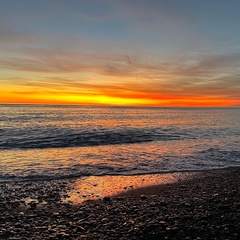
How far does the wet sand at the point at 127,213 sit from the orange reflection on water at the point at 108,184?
466mm

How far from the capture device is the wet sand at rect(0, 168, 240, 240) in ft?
21.7

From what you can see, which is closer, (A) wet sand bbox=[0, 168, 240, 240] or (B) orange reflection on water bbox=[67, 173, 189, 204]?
(A) wet sand bbox=[0, 168, 240, 240]

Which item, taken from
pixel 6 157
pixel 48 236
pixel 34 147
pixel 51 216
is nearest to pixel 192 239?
pixel 48 236

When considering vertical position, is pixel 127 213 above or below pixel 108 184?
above

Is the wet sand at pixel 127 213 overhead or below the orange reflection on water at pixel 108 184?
overhead

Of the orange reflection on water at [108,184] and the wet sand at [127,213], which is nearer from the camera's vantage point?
Result: the wet sand at [127,213]

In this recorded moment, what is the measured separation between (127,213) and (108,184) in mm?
4271

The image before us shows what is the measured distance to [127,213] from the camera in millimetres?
8195

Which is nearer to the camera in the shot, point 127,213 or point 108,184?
point 127,213

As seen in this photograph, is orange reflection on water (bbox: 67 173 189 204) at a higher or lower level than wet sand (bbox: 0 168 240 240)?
lower

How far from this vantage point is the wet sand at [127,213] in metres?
6.61

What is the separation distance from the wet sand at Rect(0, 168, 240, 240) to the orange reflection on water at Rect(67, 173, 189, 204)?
466mm

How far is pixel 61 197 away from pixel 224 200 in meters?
6.39

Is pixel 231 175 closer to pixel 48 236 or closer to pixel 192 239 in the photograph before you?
pixel 192 239
